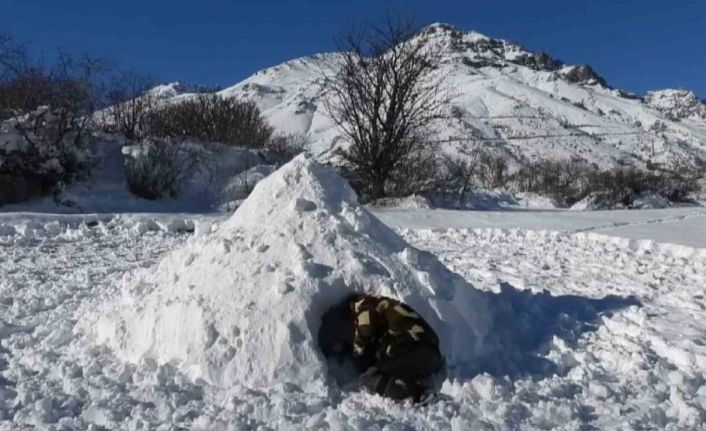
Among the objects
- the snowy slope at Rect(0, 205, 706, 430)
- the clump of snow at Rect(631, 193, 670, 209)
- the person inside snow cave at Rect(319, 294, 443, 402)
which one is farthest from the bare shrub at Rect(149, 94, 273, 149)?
the person inside snow cave at Rect(319, 294, 443, 402)

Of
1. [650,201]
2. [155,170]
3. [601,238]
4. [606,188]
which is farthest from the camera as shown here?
[606,188]

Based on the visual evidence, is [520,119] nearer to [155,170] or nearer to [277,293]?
[155,170]

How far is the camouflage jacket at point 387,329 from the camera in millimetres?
3381

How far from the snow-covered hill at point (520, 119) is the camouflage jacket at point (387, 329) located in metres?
33.0

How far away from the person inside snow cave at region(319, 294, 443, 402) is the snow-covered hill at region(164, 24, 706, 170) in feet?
108

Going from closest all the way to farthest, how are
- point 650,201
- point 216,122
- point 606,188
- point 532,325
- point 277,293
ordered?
point 277,293 < point 532,325 < point 650,201 < point 216,122 < point 606,188

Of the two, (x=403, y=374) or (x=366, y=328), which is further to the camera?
(x=366, y=328)

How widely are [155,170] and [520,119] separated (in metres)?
57.0

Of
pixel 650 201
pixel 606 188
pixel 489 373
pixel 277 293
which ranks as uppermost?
pixel 606 188

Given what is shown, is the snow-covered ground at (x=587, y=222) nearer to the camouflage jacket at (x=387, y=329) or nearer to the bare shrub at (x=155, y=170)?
the bare shrub at (x=155, y=170)

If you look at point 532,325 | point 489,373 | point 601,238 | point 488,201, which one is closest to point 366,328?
point 489,373

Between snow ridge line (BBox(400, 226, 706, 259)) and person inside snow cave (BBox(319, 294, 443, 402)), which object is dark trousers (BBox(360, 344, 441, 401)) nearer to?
person inside snow cave (BBox(319, 294, 443, 402))

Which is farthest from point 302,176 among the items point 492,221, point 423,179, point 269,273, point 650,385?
→ point 423,179

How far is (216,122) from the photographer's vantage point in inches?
800
